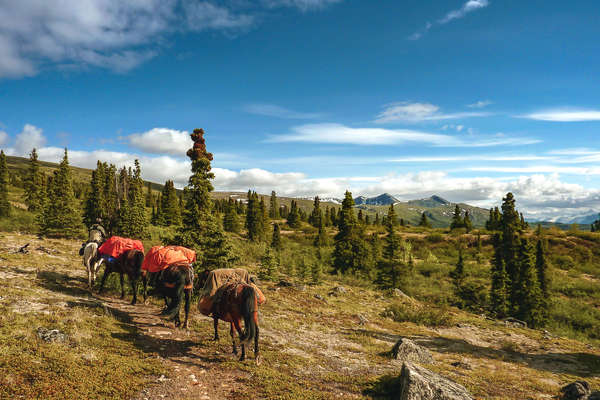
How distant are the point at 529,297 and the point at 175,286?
30.6 meters

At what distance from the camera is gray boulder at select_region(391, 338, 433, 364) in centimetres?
1085

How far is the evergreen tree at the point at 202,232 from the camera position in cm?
1523

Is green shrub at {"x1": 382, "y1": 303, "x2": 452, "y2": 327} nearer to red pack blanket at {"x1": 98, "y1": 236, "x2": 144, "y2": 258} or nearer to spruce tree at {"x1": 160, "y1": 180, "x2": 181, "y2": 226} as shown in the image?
red pack blanket at {"x1": 98, "y1": 236, "x2": 144, "y2": 258}

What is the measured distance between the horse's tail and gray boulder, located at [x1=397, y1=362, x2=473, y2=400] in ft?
12.9

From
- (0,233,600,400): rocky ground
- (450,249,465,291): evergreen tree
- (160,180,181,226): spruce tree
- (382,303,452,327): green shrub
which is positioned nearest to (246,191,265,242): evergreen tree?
(160,180,181,226): spruce tree

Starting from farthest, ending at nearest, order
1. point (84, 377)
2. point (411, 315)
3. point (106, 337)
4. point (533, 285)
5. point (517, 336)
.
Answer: point (533, 285) < point (411, 315) < point (517, 336) < point (106, 337) < point (84, 377)

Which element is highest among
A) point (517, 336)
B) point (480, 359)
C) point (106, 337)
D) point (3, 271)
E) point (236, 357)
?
point (3, 271)

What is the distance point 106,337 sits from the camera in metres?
8.18

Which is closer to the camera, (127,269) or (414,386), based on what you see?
(414,386)

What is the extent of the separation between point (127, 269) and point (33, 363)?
653cm

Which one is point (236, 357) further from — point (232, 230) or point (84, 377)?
point (232, 230)

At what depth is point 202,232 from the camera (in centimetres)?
1557

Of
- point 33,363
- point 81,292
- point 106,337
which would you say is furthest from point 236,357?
point 81,292

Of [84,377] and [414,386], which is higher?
[84,377]
